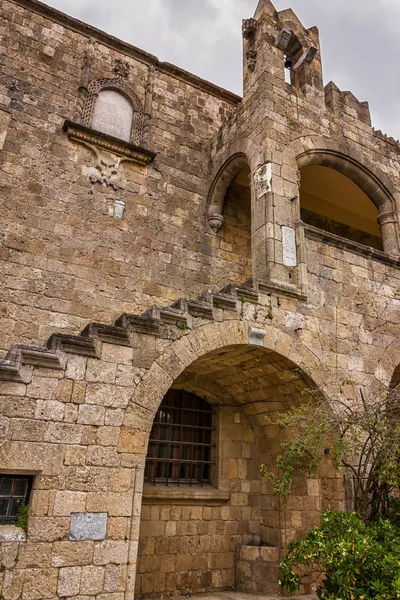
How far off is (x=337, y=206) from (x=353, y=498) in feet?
20.1

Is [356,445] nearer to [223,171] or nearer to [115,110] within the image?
[223,171]

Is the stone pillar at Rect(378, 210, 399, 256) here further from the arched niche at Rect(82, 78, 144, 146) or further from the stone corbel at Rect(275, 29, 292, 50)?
the arched niche at Rect(82, 78, 144, 146)

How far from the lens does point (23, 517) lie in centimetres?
429

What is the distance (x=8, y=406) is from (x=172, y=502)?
128 inches

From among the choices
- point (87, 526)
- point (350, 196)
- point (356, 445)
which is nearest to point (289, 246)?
point (356, 445)

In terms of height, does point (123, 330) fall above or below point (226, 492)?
above

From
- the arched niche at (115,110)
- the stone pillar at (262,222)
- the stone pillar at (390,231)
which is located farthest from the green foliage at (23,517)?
the stone pillar at (390,231)

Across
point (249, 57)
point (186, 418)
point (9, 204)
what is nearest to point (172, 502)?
point (186, 418)

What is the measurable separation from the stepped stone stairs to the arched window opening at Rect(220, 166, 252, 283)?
87.5 inches

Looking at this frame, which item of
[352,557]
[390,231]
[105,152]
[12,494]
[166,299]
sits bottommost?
[352,557]

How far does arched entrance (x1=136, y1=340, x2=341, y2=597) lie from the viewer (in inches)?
253

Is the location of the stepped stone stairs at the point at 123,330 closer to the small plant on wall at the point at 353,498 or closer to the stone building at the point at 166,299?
the stone building at the point at 166,299

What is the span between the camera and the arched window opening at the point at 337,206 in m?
9.38

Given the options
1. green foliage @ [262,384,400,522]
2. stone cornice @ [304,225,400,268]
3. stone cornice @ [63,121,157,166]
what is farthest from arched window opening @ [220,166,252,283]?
green foliage @ [262,384,400,522]
